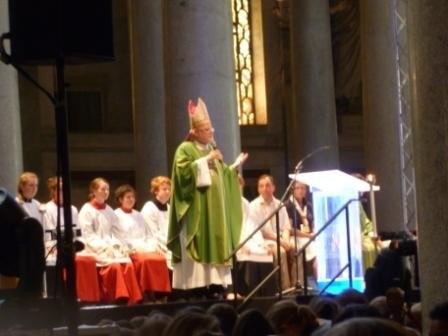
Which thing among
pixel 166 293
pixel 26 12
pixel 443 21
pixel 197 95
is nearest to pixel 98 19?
pixel 26 12

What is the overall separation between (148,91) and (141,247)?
18.8ft

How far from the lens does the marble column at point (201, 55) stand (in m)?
15.4

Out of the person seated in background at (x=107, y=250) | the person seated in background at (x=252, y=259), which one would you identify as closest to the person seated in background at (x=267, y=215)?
the person seated in background at (x=252, y=259)

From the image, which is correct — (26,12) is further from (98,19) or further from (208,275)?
(208,275)

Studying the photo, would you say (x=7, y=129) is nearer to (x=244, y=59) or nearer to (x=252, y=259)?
(x=252, y=259)

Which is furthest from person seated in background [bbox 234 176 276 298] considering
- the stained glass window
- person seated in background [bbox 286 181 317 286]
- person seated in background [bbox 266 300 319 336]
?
the stained glass window

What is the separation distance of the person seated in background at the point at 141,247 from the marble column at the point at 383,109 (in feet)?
19.0

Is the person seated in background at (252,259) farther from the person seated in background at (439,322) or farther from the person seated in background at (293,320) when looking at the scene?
the person seated in background at (439,322)

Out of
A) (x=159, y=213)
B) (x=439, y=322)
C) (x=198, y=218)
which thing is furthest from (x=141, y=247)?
(x=439, y=322)

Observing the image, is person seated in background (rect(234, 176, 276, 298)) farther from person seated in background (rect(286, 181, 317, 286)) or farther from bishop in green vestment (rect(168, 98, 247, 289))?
bishop in green vestment (rect(168, 98, 247, 289))

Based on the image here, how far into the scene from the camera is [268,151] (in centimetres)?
3038

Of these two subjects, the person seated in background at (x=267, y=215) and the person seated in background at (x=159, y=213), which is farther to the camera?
the person seated in background at (x=267, y=215)

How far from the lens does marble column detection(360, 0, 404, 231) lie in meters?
22.3

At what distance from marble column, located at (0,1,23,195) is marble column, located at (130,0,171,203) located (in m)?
6.69
